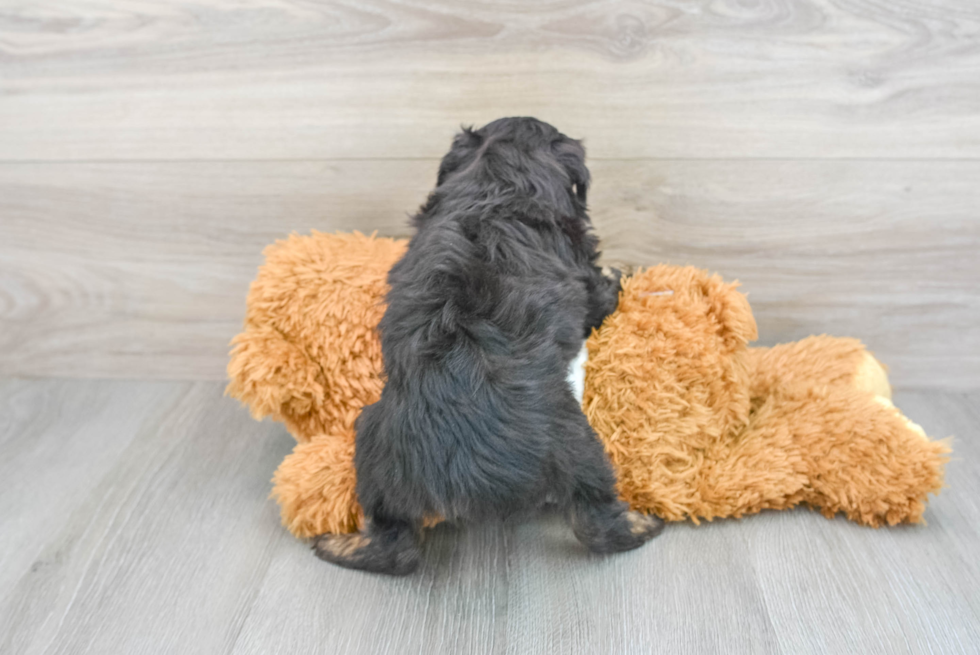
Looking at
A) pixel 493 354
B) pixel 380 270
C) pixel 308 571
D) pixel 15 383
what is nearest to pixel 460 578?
pixel 308 571

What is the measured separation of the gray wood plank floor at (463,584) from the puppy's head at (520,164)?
544 mm

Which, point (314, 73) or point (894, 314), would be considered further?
point (894, 314)

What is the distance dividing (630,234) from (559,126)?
0.94 feet

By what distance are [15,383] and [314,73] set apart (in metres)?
1.15

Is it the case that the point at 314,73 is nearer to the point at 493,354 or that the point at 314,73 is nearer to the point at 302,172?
the point at 302,172

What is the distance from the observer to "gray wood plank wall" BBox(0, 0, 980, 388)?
4.43ft

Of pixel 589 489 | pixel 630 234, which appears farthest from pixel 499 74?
pixel 589 489

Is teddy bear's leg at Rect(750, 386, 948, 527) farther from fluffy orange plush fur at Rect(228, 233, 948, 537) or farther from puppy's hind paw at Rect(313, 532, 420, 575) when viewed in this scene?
puppy's hind paw at Rect(313, 532, 420, 575)

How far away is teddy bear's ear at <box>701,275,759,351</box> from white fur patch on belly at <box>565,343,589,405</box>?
244 mm

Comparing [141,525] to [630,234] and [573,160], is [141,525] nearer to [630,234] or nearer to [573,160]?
[573,160]

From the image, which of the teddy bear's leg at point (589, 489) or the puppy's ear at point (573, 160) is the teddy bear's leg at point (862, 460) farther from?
the puppy's ear at point (573, 160)

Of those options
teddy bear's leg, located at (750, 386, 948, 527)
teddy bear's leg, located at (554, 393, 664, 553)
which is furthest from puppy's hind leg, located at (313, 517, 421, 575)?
teddy bear's leg, located at (750, 386, 948, 527)

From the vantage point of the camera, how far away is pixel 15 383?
1.74m

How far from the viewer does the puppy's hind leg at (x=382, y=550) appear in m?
1.06
